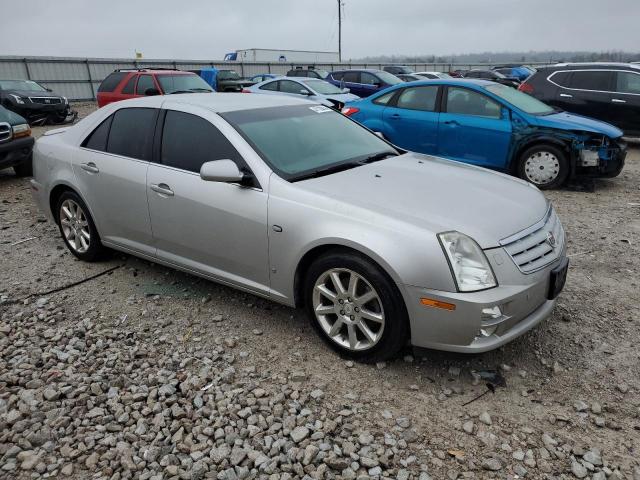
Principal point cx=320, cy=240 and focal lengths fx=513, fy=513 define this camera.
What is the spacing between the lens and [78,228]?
187 inches

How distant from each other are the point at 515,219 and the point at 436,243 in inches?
26.0

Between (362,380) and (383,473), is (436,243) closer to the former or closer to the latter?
(362,380)

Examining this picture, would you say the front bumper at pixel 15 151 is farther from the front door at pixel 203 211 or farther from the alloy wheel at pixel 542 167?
the alloy wheel at pixel 542 167

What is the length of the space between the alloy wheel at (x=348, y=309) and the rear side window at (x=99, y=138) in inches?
97.2

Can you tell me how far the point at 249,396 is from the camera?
2.91m

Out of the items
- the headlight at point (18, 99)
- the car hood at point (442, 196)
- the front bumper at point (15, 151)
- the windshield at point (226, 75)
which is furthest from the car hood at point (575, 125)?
the windshield at point (226, 75)

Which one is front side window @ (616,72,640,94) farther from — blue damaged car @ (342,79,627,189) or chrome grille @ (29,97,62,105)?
chrome grille @ (29,97,62,105)

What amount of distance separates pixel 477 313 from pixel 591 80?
9.41 metres

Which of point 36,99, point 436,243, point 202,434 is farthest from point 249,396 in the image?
point 36,99

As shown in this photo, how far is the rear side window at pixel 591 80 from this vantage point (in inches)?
396

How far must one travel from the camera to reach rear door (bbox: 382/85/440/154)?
7715 mm

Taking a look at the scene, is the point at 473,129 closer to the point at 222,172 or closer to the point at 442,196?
the point at 442,196

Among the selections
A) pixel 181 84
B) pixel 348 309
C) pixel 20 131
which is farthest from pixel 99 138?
pixel 181 84

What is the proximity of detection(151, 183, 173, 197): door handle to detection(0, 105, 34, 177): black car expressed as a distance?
5.11 meters
